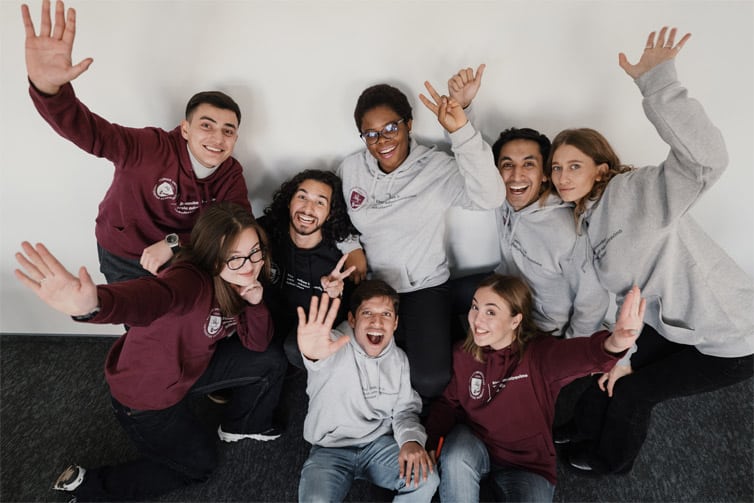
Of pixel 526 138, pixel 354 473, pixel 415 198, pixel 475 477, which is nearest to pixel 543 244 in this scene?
pixel 526 138

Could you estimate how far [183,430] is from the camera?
1.54 m

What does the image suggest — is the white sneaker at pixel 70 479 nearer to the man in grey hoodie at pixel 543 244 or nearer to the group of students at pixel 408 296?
the group of students at pixel 408 296

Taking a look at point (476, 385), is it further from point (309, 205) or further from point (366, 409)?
point (309, 205)

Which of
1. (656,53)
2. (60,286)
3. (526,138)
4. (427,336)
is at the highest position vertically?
(656,53)

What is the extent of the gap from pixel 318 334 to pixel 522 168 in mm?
932

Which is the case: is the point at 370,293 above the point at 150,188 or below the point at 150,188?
below

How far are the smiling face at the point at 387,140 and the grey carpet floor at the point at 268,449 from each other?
3.77ft

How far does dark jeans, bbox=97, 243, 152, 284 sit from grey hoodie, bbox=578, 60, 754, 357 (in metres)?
1.71

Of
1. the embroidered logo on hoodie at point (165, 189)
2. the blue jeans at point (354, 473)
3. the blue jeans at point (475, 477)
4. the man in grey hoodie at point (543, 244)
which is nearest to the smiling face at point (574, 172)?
the man in grey hoodie at point (543, 244)

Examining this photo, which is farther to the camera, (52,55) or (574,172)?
(574,172)

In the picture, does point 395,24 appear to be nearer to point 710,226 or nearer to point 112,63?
point 112,63

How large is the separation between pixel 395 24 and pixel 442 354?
4.07 ft

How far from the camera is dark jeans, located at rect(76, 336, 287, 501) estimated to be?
4.88 feet

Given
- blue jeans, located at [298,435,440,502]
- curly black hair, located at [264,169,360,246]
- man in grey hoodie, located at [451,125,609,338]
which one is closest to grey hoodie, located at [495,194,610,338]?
man in grey hoodie, located at [451,125,609,338]
